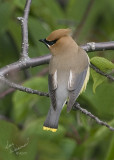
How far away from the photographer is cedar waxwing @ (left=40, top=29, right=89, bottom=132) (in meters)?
3.73

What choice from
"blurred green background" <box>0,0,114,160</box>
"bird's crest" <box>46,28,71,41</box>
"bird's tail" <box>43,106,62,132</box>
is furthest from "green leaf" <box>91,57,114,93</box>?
"bird's crest" <box>46,28,71,41</box>

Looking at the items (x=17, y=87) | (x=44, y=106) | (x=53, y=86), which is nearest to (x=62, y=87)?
(x=53, y=86)

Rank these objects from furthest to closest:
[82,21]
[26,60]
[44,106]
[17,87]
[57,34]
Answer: [82,21] < [44,106] < [57,34] < [26,60] < [17,87]

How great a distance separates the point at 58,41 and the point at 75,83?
324 millimetres

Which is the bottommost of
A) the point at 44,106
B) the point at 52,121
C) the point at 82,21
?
the point at 44,106

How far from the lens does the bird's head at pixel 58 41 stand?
3.91m

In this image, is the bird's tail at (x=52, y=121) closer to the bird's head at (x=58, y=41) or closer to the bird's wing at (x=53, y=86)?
the bird's wing at (x=53, y=86)

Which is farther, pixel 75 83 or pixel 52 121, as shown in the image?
pixel 75 83

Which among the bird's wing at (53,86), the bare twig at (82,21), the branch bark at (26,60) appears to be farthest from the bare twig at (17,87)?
the bare twig at (82,21)

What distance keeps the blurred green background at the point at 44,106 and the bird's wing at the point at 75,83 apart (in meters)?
0.10

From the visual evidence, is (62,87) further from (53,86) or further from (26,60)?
(26,60)

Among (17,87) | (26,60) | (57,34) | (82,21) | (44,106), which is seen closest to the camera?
(17,87)

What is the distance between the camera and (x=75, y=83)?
385 centimetres

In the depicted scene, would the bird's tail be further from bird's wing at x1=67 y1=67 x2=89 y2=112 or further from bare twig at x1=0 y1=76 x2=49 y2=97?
bare twig at x1=0 y1=76 x2=49 y2=97
